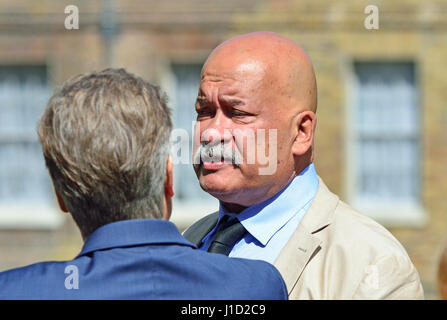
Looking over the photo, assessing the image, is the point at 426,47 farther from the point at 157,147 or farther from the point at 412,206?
the point at 157,147

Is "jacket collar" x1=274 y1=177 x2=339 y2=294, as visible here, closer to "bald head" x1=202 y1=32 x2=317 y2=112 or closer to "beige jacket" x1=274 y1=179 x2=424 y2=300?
"beige jacket" x1=274 y1=179 x2=424 y2=300

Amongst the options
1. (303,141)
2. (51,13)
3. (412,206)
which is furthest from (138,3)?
(303,141)

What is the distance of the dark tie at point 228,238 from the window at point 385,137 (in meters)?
8.17

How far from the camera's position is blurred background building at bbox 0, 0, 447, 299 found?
1031 centimetres

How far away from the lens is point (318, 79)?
10.3 m

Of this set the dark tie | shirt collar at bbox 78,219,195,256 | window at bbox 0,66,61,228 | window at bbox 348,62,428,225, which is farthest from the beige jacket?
window at bbox 0,66,61,228

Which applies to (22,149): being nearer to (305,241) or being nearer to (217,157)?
(217,157)

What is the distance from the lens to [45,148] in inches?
76.4

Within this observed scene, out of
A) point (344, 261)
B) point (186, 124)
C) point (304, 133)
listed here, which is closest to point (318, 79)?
point (186, 124)

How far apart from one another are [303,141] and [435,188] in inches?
321

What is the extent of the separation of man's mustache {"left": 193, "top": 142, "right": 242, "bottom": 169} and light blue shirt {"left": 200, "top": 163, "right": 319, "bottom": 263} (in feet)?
0.58

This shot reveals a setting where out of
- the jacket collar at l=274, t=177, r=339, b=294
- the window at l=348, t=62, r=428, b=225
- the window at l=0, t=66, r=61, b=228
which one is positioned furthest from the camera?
the window at l=0, t=66, r=61, b=228

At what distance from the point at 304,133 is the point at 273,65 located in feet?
0.76

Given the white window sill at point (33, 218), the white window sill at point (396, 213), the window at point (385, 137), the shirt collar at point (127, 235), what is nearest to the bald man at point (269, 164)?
the shirt collar at point (127, 235)
